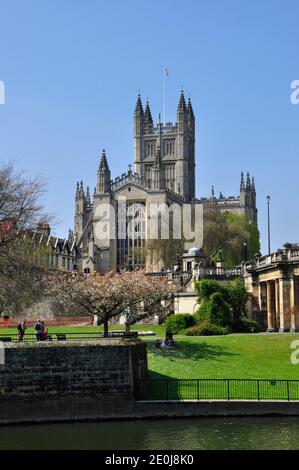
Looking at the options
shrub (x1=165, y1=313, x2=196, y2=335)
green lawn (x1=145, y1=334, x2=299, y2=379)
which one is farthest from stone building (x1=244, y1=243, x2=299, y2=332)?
shrub (x1=165, y1=313, x2=196, y2=335)

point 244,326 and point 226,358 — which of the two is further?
point 244,326

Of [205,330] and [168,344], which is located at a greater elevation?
[205,330]

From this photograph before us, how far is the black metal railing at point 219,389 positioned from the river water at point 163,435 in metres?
1.87

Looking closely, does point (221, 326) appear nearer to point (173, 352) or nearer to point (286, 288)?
point (286, 288)

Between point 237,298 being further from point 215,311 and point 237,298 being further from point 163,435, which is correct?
point 163,435

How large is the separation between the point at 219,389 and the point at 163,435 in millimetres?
6508

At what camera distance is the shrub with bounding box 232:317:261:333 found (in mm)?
56688

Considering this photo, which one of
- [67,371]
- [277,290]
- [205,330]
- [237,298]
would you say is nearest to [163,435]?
[67,371]

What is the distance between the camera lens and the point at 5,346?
120ft

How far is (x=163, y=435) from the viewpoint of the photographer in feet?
102

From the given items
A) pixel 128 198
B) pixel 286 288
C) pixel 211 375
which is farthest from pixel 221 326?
pixel 128 198

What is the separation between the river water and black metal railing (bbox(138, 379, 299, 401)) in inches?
73.6

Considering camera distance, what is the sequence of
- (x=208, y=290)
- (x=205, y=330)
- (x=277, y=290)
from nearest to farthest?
1. (x=205, y=330)
2. (x=277, y=290)
3. (x=208, y=290)

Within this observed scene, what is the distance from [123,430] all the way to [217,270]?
38115 millimetres
